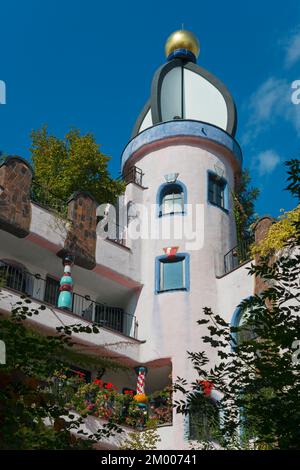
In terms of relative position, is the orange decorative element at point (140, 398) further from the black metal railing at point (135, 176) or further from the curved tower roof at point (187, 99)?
the curved tower roof at point (187, 99)

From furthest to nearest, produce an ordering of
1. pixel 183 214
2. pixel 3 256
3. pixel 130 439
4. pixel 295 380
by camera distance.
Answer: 1. pixel 183 214
2. pixel 3 256
3. pixel 130 439
4. pixel 295 380

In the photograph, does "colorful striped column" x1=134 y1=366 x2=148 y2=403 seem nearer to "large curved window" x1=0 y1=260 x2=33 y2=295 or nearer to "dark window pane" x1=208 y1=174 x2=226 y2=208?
"large curved window" x1=0 y1=260 x2=33 y2=295

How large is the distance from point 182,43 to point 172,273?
1098 centimetres

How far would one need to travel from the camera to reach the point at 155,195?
23.2 metres

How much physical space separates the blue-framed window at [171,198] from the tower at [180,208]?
1.2 inches

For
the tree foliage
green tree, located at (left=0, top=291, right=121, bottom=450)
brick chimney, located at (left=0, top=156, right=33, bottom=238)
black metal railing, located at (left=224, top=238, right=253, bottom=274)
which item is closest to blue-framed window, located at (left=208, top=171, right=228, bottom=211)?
black metal railing, located at (left=224, top=238, right=253, bottom=274)

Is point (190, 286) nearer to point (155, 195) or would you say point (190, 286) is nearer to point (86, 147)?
point (155, 195)

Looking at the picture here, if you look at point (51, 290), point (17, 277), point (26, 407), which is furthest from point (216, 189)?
point (26, 407)

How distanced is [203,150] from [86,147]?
3.69 m

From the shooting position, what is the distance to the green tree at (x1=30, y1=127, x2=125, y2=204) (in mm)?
22828

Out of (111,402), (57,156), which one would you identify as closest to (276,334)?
(111,402)

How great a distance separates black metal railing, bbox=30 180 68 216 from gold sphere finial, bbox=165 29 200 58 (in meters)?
9.55

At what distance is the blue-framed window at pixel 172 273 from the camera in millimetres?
21578

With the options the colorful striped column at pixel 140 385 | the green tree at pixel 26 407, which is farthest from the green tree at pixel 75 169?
the green tree at pixel 26 407
